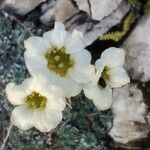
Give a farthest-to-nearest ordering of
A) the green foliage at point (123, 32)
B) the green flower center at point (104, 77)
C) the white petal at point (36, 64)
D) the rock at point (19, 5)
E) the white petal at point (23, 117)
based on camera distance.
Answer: the green foliage at point (123, 32) → the rock at point (19, 5) → the green flower center at point (104, 77) → the white petal at point (23, 117) → the white petal at point (36, 64)

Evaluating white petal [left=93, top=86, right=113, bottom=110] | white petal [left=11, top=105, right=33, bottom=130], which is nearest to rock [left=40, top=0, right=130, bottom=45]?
white petal [left=93, top=86, right=113, bottom=110]

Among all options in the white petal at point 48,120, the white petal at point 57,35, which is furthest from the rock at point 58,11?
the white petal at point 48,120

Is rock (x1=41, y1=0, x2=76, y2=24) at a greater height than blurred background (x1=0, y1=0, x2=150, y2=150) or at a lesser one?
greater

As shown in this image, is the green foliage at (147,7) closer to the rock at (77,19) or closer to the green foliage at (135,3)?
the green foliage at (135,3)

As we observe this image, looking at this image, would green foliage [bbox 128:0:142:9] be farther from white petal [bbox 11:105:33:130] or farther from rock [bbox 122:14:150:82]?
white petal [bbox 11:105:33:130]

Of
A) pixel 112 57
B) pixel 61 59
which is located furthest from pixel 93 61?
pixel 61 59

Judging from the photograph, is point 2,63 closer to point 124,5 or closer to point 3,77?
point 3,77

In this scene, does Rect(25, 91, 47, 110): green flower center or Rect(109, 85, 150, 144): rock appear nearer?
Rect(25, 91, 47, 110): green flower center

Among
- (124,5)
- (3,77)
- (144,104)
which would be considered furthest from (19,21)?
(144,104)
